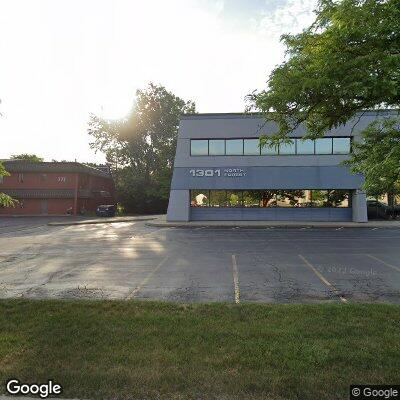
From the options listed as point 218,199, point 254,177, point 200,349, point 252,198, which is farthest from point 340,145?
point 200,349

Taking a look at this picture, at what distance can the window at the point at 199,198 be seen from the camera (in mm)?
31750

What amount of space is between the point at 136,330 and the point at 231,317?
5.50ft

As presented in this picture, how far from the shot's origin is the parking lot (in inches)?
321

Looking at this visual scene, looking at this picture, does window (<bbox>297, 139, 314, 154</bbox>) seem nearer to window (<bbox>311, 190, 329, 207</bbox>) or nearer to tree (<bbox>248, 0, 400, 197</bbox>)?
window (<bbox>311, 190, 329, 207</bbox>)

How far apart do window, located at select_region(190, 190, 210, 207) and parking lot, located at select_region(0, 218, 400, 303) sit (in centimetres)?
1472

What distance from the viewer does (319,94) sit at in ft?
17.7

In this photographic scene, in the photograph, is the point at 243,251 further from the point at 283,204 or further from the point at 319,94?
the point at 283,204

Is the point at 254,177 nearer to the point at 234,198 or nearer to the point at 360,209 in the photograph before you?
the point at 234,198

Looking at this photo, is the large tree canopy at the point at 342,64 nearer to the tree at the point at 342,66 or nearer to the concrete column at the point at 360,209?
the tree at the point at 342,66

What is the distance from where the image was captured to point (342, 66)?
193 inches

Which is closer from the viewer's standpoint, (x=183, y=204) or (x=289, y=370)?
(x=289, y=370)

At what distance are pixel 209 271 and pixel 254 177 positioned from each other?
68.6ft

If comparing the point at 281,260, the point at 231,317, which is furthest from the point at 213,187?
the point at 231,317

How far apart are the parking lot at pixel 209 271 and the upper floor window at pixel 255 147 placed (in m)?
14.8
